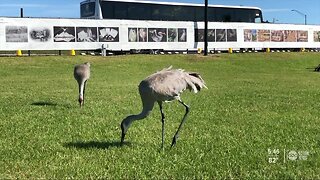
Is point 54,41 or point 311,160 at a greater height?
point 54,41

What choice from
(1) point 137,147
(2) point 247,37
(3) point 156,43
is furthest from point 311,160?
(2) point 247,37

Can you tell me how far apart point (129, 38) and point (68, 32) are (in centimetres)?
651

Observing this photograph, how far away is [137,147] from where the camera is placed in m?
9.19

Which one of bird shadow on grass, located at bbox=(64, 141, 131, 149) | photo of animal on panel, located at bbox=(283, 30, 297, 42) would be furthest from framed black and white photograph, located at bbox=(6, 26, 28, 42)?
bird shadow on grass, located at bbox=(64, 141, 131, 149)

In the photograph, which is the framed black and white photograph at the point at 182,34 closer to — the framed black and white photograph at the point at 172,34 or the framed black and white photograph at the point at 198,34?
the framed black and white photograph at the point at 172,34

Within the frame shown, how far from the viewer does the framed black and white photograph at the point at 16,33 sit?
137 ft

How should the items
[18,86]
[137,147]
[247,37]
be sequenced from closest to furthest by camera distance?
[137,147] → [18,86] → [247,37]

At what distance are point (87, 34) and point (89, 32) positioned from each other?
273mm

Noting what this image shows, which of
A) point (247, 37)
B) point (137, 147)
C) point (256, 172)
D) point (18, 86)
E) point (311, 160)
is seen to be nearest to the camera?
point (256, 172)

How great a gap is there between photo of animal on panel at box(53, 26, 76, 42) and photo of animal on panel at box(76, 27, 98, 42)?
578 mm

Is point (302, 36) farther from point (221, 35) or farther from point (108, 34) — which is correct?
point (108, 34)

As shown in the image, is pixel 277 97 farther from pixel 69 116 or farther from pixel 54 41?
pixel 54 41

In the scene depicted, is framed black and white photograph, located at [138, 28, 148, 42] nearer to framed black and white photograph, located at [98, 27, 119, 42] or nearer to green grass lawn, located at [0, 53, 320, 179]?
framed black and white photograph, located at [98, 27, 119, 42]

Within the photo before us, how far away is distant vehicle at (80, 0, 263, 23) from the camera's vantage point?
156 ft
